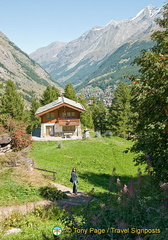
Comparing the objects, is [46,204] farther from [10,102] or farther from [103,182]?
[10,102]

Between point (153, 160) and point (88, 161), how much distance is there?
49.1 feet

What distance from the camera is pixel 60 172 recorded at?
61.4 feet

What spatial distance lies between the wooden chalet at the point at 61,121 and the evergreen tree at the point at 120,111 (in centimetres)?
1261

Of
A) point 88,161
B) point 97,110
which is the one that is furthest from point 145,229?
point 97,110

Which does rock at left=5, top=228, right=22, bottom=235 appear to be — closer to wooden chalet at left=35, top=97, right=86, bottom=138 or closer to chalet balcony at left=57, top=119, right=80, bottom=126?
wooden chalet at left=35, top=97, right=86, bottom=138

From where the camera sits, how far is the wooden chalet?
141 ft

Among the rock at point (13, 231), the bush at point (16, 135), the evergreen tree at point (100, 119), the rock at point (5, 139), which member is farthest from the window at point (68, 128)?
the rock at point (13, 231)

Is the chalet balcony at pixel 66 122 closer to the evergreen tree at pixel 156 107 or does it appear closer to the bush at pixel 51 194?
the bush at pixel 51 194

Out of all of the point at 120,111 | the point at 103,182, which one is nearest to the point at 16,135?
the point at 103,182

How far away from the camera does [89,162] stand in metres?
24.5

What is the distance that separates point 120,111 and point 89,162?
1197 inches

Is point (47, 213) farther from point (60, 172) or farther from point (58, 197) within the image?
point (60, 172)

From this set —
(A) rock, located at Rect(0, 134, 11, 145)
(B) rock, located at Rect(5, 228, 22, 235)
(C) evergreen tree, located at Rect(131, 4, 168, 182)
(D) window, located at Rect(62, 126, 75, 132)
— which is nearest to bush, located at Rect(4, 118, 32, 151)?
(A) rock, located at Rect(0, 134, 11, 145)

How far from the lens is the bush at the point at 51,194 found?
12546 mm
